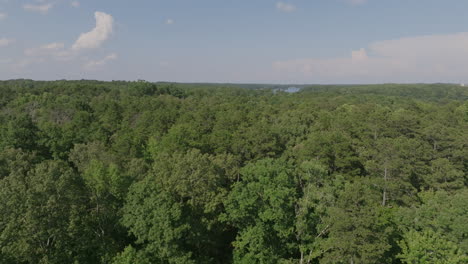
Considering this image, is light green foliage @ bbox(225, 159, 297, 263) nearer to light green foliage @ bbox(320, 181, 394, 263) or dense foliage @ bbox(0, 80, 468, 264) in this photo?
dense foliage @ bbox(0, 80, 468, 264)

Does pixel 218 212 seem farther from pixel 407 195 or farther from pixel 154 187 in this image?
pixel 407 195

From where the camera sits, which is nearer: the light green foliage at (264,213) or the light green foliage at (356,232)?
the light green foliage at (356,232)

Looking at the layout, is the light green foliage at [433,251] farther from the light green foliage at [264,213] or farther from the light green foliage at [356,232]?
the light green foliage at [264,213]

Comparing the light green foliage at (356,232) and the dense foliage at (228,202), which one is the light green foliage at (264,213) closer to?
the dense foliage at (228,202)

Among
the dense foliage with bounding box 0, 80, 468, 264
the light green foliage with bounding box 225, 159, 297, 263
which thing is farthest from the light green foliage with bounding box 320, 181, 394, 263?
the light green foliage with bounding box 225, 159, 297, 263

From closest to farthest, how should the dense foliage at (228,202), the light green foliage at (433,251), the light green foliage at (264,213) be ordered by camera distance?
1. the light green foliage at (433,251)
2. the dense foliage at (228,202)
3. the light green foliage at (264,213)

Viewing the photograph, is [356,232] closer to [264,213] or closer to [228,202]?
[264,213]

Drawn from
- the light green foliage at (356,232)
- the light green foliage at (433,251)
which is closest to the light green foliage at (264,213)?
the light green foliage at (356,232)

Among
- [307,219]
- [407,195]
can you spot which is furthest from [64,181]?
[407,195]

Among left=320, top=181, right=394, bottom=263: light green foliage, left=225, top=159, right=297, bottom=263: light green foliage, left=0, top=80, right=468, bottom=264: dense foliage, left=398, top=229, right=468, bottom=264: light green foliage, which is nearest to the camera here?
left=398, top=229, right=468, bottom=264: light green foliage

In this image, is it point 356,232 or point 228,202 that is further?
point 228,202

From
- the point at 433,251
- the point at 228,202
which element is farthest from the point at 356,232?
the point at 228,202

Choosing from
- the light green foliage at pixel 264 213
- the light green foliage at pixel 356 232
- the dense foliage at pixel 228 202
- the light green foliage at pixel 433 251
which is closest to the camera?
the light green foliage at pixel 433 251
